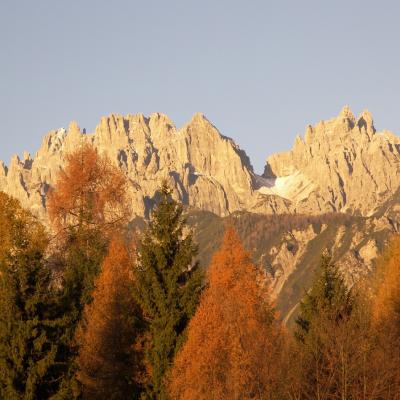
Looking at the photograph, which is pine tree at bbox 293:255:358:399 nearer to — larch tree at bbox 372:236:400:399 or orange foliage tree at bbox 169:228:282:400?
orange foliage tree at bbox 169:228:282:400

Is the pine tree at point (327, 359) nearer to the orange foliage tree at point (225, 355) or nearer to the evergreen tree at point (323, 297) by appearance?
the orange foliage tree at point (225, 355)

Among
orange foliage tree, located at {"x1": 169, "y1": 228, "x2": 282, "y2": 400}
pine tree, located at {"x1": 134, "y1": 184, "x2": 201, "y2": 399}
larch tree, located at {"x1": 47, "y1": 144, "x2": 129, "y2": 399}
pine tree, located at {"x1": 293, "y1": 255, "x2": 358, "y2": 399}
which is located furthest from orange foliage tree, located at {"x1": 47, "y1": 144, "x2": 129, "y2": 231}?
pine tree, located at {"x1": 293, "y1": 255, "x2": 358, "y2": 399}

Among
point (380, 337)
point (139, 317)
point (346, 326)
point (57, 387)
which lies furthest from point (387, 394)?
point (57, 387)

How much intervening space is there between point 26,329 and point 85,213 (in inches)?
919

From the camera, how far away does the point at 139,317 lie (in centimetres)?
5416

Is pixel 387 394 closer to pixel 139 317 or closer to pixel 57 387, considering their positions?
pixel 139 317

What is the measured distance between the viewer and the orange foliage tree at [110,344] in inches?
2058

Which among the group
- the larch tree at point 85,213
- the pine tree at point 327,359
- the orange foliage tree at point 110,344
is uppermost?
the larch tree at point 85,213

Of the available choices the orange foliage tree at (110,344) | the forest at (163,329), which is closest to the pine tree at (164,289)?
the forest at (163,329)

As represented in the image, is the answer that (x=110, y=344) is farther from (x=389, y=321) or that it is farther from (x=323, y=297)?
(x=389, y=321)

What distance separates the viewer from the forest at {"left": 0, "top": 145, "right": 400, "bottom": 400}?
4434cm

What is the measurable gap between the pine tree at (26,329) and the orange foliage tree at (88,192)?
843 inches

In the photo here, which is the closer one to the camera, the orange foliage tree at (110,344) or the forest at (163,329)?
the forest at (163,329)

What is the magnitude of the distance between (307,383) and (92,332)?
12.7 meters
